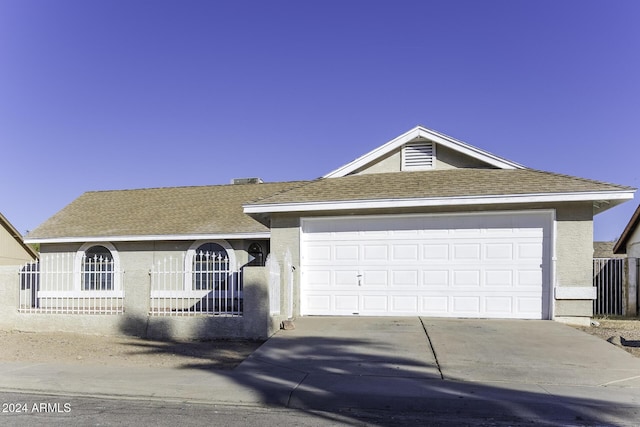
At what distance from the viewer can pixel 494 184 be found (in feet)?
Result: 40.2

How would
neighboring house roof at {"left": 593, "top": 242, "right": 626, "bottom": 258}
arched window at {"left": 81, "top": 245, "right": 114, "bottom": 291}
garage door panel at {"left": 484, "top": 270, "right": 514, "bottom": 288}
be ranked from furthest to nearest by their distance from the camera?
neighboring house roof at {"left": 593, "top": 242, "right": 626, "bottom": 258} → arched window at {"left": 81, "top": 245, "right": 114, "bottom": 291} → garage door panel at {"left": 484, "top": 270, "right": 514, "bottom": 288}

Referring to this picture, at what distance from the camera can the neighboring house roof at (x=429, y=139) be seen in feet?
44.7

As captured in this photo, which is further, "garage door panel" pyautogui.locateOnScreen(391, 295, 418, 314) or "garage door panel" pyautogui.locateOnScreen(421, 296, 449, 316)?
"garage door panel" pyautogui.locateOnScreen(391, 295, 418, 314)

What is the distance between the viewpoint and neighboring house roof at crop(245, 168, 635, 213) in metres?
11.4

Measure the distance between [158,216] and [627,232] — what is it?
18.4 m

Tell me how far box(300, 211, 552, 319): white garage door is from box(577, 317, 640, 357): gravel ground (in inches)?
48.2

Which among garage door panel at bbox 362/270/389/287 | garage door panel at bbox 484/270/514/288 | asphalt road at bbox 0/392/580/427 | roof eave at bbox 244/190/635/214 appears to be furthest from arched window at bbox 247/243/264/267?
asphalt road at bbox 0/392/580/427

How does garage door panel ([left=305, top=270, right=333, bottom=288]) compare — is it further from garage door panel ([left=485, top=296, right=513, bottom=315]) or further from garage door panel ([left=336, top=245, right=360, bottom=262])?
garage door panel ([left=485, top=296, right=513, bottom=315])

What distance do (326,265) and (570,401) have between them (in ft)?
23.4

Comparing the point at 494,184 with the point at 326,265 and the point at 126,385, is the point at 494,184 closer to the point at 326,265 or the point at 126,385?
the point at 326,265

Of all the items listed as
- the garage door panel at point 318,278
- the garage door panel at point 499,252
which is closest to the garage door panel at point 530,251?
the garage door panel at point 499,252

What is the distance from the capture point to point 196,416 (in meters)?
6.00

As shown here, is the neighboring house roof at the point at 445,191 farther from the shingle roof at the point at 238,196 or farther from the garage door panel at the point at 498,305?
the garage door panel at the point at 498,305

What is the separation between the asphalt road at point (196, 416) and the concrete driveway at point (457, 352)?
5.07 feet
